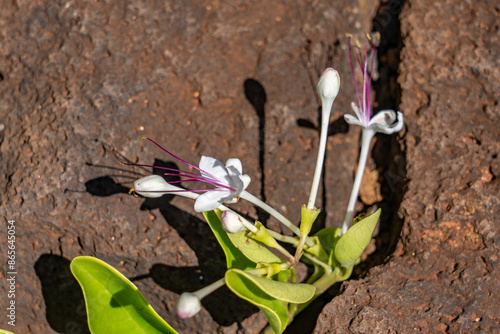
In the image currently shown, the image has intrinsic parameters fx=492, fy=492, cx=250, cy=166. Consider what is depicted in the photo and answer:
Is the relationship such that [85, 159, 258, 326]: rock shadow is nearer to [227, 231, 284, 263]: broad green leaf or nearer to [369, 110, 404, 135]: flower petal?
[227, 231, 284, 263]: broad green leaf

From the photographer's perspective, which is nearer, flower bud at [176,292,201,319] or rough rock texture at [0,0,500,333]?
flower bud at [176,292,201,319]

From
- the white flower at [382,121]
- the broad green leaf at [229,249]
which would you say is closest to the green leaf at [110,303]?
the broad green leaf at [229,249]

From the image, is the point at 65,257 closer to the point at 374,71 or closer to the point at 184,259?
the point at 184,259

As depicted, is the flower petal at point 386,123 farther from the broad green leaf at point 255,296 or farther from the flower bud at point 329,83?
the broad green leaf at point 255,296

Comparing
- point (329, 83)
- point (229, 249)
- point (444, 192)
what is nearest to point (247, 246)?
point (229, 249)

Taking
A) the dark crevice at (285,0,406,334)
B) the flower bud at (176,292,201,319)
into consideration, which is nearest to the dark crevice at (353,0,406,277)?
the dark crevice at (285,0,406,334)

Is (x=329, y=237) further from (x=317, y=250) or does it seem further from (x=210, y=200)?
(x=210, y=200)
